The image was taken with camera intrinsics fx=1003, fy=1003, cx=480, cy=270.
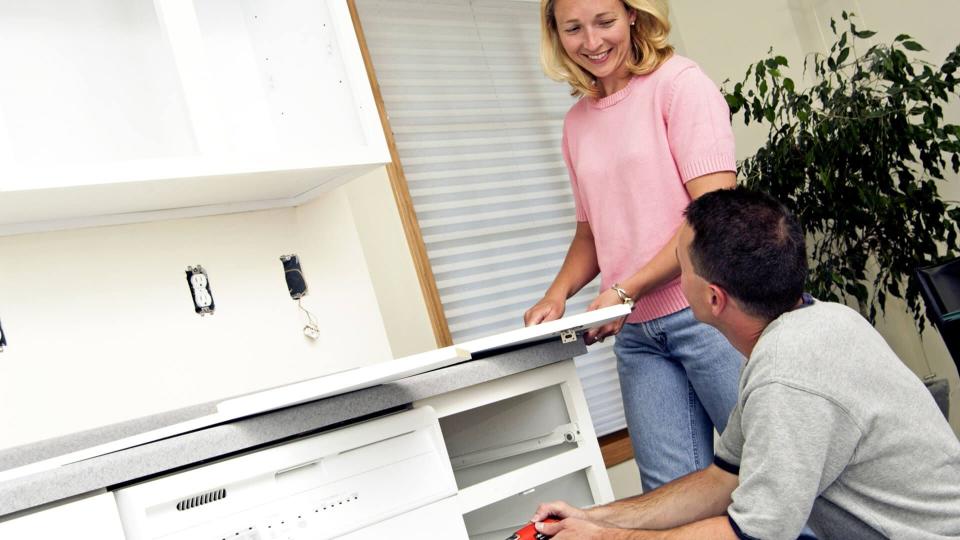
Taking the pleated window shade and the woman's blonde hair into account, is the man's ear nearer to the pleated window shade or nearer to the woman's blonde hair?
the woman's blonde hair

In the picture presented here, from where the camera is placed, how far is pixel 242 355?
87.6 inches

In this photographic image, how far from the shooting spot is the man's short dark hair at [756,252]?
4.30 feet

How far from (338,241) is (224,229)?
27 cm

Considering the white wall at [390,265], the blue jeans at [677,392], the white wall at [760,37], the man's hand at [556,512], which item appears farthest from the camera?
the white wall at [760,37]

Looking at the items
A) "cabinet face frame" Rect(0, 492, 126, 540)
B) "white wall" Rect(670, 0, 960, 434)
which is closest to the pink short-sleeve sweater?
"cabinet face frame" Rect(0, 492, 126, 540)

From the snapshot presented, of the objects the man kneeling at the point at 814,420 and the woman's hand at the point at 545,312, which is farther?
the woman's hand at the point at 545,312

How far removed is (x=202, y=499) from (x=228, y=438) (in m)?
0.08

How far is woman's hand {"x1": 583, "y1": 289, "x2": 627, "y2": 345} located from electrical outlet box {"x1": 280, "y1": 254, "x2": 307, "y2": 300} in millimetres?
790

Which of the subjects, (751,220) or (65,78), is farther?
(65,78)

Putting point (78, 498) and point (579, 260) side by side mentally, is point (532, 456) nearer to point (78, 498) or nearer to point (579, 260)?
point (579, 260)

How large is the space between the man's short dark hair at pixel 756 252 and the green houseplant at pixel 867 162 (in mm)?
1948

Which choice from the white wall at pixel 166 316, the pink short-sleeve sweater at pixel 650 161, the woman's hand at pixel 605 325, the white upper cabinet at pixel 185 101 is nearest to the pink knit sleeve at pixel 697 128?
the pink short-sleeve sweater at pixel 650 161

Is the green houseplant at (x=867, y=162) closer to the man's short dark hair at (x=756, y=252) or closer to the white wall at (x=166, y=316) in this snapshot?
the white wall at (x=166, y=316)

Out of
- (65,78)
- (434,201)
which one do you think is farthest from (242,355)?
(434,201)
